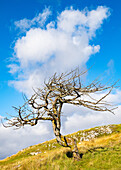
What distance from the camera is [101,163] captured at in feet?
31.1

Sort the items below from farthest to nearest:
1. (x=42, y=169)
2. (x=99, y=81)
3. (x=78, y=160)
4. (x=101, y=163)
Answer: (x=99, y=81)
(x=78, y=160)
(x=42, y=169)
(x=101, y=163)

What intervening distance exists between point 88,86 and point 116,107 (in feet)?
9.69

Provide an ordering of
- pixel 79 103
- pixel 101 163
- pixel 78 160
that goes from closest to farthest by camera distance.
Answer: pixel 101 163
pixel 78 160
pixel 79 103

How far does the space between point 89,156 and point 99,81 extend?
6381 mm

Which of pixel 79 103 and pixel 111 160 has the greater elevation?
pixel 79 103

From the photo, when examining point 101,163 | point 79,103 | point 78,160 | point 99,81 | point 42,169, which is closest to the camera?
point 101,163

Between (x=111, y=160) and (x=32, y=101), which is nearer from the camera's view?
(x=111, y=160)

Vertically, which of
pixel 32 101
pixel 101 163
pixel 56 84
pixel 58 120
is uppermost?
pixel 56 84

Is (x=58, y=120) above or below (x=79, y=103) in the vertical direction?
below

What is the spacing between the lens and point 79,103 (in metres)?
13.1

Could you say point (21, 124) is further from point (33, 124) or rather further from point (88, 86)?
point (88, 86)

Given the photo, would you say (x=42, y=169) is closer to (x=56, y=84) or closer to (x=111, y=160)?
(x=111, y=160)

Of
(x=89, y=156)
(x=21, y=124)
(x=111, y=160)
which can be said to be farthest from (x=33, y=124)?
(x=111, y=160)

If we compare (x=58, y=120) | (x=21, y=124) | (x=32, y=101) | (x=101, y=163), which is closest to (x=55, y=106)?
(x=58, y=120)
